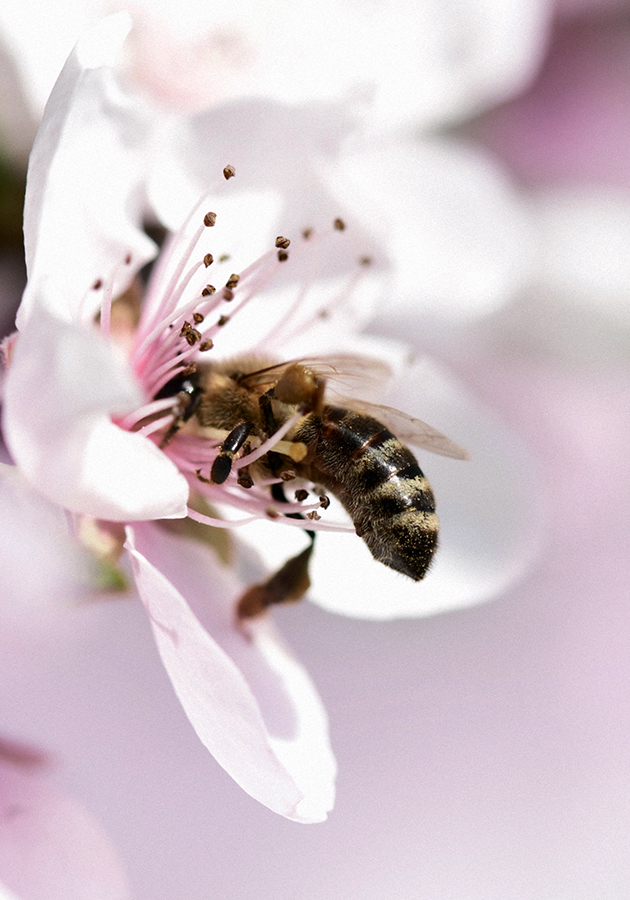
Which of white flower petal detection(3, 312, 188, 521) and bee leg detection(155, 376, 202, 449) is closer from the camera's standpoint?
white flower petal detection(3, 312, 188, 521)

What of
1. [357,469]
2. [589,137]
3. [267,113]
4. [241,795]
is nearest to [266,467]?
[357,469]

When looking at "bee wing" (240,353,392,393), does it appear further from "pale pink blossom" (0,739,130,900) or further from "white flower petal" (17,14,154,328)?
"pale pink blossom" (0,739,130,900)

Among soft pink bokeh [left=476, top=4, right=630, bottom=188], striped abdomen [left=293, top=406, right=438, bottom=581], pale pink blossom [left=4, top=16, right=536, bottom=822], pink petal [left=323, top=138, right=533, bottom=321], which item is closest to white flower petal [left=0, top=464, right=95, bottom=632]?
pale pink blossom [left=4, top=16, right=536, bottom=822]

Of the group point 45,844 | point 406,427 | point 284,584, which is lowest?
point 45,844

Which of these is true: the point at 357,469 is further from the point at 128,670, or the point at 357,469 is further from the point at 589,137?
the point at 589,137

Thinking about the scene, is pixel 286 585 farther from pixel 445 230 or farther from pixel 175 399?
pixel 445 230

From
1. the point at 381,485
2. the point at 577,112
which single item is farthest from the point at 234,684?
the point at 577,112
